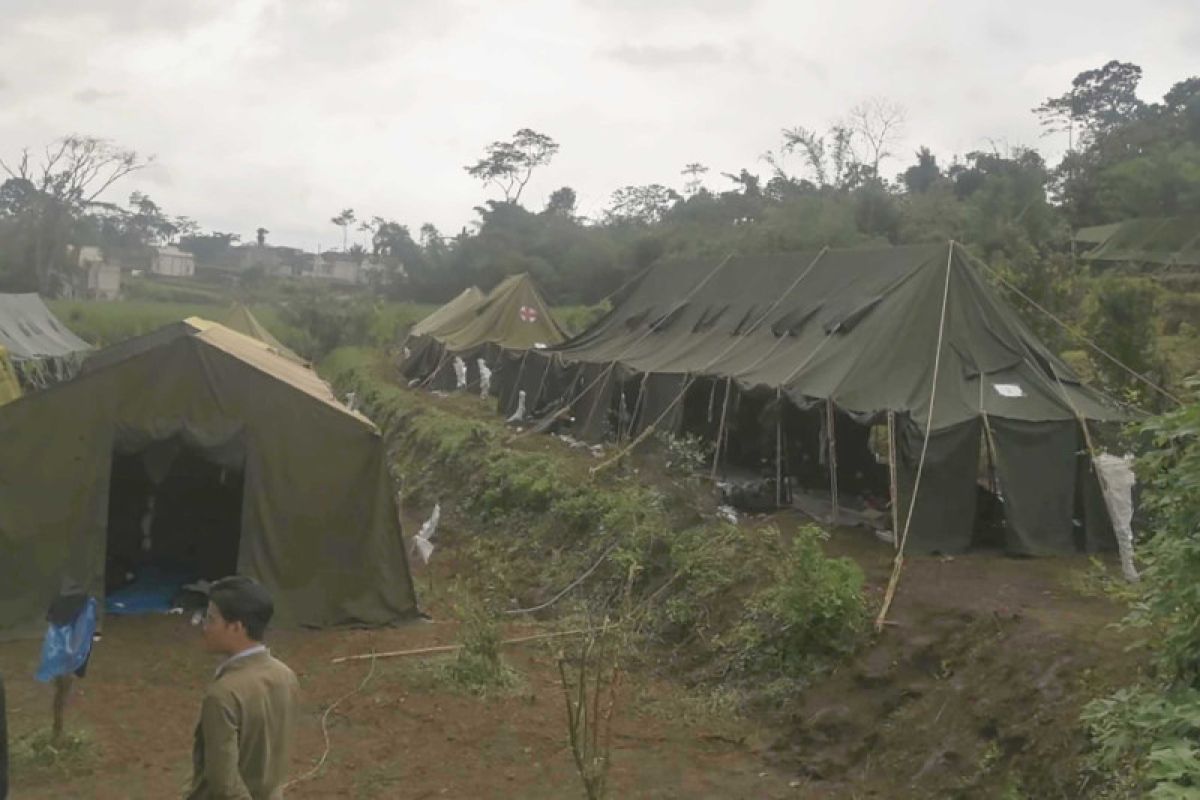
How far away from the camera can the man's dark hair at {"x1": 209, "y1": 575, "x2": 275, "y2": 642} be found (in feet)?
12.4

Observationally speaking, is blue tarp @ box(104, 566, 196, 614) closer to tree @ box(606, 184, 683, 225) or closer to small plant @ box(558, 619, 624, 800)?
small plant @ box(558, 619, 624, 800)

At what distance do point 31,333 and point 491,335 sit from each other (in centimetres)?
1127

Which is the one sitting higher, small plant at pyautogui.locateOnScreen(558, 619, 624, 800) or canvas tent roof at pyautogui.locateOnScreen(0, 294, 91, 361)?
canvas tent roof at pyautogui.locateOnScreen(0, 294, 91, 361)

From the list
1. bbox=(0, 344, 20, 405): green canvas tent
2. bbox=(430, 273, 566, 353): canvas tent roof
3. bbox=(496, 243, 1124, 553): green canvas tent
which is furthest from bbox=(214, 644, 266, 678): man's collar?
bbox=(430, 273, 566, 353): canvas tent roof

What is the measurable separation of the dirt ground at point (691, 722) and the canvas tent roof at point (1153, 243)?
28.2 metres

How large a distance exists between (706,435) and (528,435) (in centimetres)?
357

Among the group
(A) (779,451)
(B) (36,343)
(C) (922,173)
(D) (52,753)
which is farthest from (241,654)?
(C) (922,173)

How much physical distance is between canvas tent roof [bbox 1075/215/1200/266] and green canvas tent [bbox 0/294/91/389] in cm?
2847

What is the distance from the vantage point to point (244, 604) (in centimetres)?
380

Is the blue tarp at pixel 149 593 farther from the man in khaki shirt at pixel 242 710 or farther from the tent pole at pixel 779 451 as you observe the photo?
the man in khaki shirt at pixel 242 710

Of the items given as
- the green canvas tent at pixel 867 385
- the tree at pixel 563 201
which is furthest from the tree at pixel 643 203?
the green canvas tent at pixel 867 385

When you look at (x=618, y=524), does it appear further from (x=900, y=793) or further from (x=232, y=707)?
(x=232, y=707)

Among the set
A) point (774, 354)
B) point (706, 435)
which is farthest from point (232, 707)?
point (706, 435)

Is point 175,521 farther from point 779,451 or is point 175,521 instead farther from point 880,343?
point 880,343
